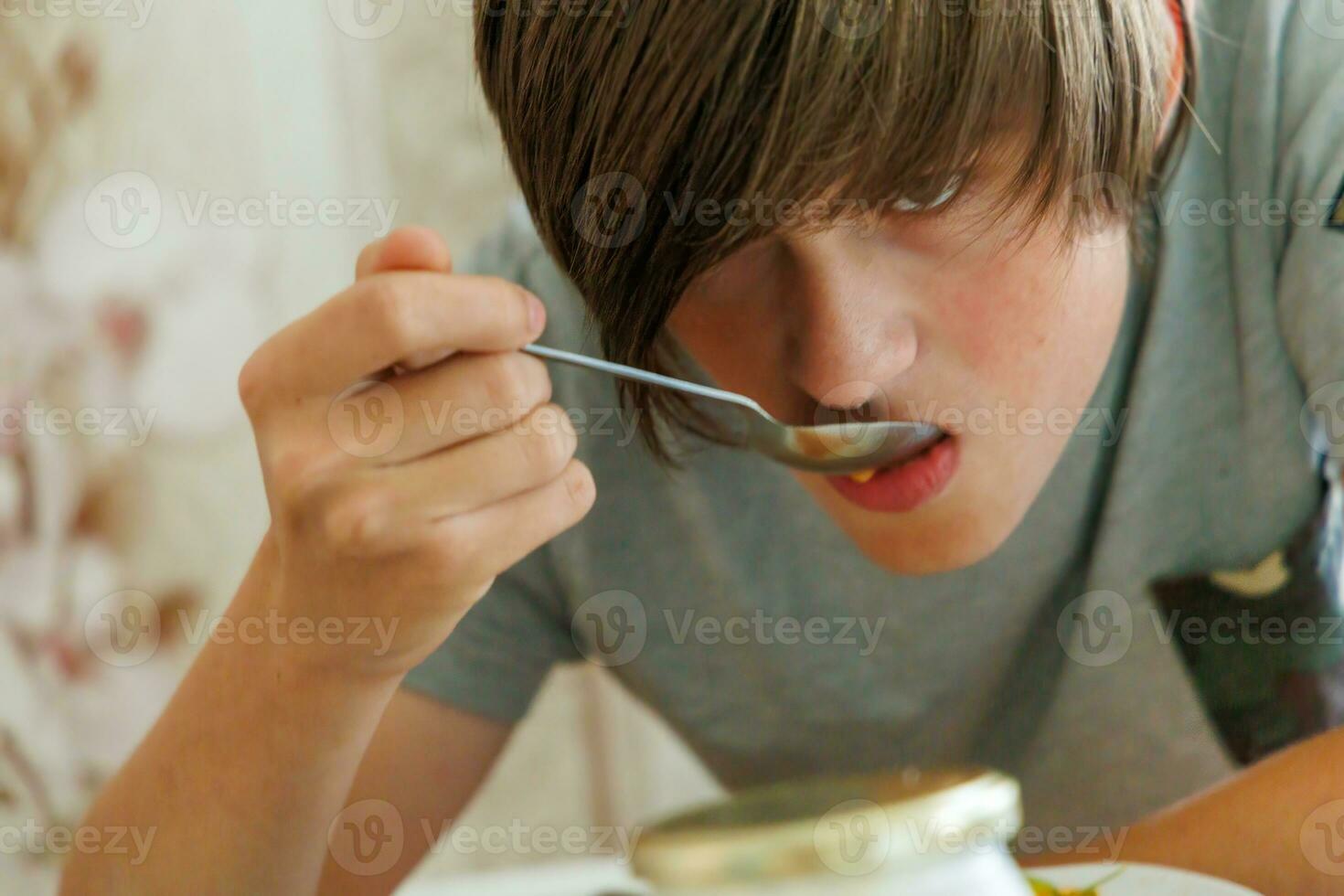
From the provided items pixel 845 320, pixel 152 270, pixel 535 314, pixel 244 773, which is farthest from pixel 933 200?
pixel 152 270

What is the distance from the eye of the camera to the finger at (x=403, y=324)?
0.44 m

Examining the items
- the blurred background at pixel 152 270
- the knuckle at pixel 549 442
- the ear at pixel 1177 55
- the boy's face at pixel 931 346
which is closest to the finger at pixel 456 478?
the knuckle at pixel 549 442

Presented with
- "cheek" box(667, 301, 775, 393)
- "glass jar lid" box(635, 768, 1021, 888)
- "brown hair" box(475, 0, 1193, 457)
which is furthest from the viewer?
"cheek" box(667, 301, 775, 393)

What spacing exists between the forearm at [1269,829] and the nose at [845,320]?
0.77 ft

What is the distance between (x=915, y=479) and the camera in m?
0.57

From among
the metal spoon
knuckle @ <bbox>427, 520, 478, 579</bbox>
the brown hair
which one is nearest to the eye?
the brown hair

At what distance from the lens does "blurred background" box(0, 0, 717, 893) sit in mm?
718

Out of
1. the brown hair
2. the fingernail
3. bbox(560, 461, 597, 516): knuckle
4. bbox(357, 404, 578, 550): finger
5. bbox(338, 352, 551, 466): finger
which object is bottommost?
bbox(560, 461, 597, 516): knuckle

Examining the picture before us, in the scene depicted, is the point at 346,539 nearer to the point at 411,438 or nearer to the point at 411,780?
the point at 411,438

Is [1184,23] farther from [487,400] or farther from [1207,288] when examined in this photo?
[487,400]

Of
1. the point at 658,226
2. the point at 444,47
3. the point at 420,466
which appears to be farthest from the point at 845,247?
the point at 444,47

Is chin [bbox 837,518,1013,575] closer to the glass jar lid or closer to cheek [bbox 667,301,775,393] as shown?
cheek [bbox 667,301,775,393]

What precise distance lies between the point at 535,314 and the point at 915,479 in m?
0.22

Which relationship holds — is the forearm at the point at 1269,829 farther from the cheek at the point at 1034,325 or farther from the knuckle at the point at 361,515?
the knuckle at the point at 361,515
